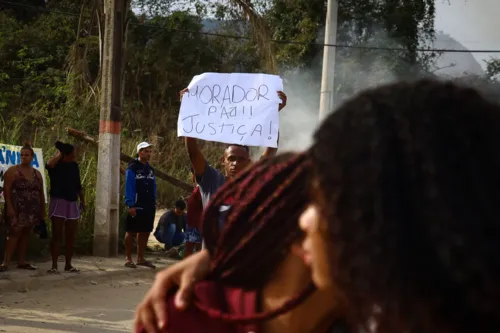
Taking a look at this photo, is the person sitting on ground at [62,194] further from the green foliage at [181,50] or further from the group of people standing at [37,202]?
the green foliage at [181,50]

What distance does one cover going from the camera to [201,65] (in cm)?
2391

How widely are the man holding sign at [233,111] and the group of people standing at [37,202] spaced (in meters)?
3.82

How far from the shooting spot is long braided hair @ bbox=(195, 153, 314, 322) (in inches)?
54.5

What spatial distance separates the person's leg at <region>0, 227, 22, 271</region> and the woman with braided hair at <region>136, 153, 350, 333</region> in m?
7.92

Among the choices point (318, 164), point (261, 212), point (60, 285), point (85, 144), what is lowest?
point (60, 285)

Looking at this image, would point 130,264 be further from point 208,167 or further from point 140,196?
point 208,167

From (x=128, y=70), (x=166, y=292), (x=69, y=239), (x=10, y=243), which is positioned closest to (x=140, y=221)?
(x=69, y=239)

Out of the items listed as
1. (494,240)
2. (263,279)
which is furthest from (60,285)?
(494,240)

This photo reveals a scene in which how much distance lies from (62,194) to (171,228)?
2662mm

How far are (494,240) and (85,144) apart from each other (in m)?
11.4

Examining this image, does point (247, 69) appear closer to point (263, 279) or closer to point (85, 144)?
point (85, 144)

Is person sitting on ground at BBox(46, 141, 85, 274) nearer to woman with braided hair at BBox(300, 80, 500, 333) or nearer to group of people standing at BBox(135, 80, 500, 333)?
group of people standing at BBox(135, 80, 500, 333)

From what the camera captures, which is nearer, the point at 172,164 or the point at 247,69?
the point at 172,164

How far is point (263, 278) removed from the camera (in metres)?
1.39
